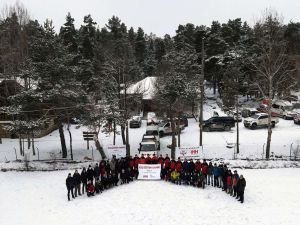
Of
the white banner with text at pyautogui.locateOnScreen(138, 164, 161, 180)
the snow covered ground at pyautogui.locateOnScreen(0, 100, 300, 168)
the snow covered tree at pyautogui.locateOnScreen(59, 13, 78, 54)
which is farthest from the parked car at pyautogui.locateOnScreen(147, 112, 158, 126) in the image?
the white banner with text at pyautogui.locateOnScreen(138, 164, 161, 180)

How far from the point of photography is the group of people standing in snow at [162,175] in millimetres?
22172

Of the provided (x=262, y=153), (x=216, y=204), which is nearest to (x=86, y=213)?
(x=216, y=204)

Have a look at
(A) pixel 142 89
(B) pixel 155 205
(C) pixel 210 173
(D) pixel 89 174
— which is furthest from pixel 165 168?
(A) pixel 142 89

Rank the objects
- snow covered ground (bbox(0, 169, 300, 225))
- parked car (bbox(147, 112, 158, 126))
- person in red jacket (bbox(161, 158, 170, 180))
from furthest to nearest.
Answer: parked car (bbox(147, 112, 158, 126)) → person in red jacket (bbox(161, 158, 170, 180)) → snow covered ground (bbox(0, 169, 300, 225))

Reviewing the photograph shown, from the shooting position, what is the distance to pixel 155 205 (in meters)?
20.2

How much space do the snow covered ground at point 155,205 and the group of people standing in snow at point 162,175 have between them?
0.58m

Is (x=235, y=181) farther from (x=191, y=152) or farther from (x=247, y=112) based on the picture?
(x=247, y=112)

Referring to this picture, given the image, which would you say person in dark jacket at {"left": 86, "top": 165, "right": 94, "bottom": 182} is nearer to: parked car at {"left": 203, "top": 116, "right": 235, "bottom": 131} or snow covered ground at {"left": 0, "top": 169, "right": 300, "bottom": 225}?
snow covered ground at {"left": 0, "top": 169, "right": 300, "bottom": 225}

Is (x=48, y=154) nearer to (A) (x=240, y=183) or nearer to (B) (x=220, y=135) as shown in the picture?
(B) (x=220, y=135)

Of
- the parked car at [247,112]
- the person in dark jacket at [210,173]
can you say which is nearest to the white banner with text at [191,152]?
the person in dark jacket at [210,173]

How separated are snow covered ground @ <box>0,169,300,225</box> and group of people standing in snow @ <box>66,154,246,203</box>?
58cm

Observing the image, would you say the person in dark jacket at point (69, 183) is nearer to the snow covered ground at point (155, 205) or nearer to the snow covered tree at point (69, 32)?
the snow covered ground at point (155, 205)

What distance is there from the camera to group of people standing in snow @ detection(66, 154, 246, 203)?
72.7ft

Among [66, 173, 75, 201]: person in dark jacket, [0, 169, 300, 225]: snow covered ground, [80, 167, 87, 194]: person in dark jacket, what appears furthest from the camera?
[80, 167, 87, 194]: person in dark jacket
